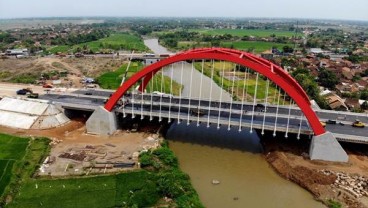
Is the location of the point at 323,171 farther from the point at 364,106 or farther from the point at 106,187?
the point at 364,106

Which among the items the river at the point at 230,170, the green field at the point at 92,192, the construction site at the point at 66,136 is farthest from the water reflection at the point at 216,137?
the green field at the point at 92,192

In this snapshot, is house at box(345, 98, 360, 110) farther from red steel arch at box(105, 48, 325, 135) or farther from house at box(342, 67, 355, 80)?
house at box(342, 67, 355, 80)

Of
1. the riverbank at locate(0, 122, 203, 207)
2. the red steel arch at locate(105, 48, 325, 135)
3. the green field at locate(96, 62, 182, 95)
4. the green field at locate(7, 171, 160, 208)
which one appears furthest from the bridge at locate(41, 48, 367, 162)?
the green field at locate(96, 62, 182, 95)

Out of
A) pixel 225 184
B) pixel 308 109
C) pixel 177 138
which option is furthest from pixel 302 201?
pixel 177 138

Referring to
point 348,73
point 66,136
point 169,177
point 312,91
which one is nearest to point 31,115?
point 66,136

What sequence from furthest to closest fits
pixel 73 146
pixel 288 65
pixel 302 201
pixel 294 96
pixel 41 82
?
pixel 288 65 → pixel 41 82 → pixel 73 146 → pixel 294 96 → pixel 302 201

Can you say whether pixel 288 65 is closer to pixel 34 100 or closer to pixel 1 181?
pixel 34 100

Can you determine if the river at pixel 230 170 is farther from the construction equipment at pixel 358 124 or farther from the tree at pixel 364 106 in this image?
the tree at pixel 364 106
